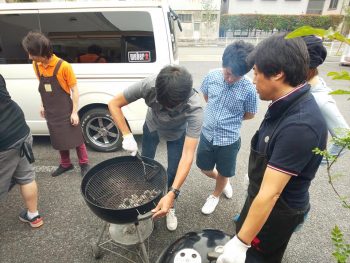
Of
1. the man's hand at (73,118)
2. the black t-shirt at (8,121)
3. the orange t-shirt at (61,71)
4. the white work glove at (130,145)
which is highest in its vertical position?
the orange t-shirt at (61,71)

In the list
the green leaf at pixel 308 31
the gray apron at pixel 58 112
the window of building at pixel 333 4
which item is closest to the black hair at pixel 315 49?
the green leaf at pixel 308 31

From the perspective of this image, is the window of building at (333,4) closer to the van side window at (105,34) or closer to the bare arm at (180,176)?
the van side window at (105,34)

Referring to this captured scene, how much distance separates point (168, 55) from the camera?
321 centimetres

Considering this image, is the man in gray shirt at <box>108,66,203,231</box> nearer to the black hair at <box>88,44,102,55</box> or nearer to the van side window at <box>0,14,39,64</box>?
the black hair at <box>88,44,102,55</box>

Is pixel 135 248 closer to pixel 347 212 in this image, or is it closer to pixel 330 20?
pixel 347 212

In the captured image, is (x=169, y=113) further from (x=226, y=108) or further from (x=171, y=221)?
(x=171, y=221)

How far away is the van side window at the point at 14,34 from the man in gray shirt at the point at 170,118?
2.03 metres

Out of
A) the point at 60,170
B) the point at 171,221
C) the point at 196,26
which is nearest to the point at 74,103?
the point at 60,170

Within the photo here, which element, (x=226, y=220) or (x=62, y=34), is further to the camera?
(x=62, y=34)

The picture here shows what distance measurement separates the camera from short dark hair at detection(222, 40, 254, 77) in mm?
1839

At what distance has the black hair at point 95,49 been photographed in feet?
10.7

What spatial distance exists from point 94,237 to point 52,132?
53.7 inches

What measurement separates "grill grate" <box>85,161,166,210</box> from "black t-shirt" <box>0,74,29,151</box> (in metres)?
0.82

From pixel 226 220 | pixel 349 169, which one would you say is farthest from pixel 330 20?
pixel 226 220
